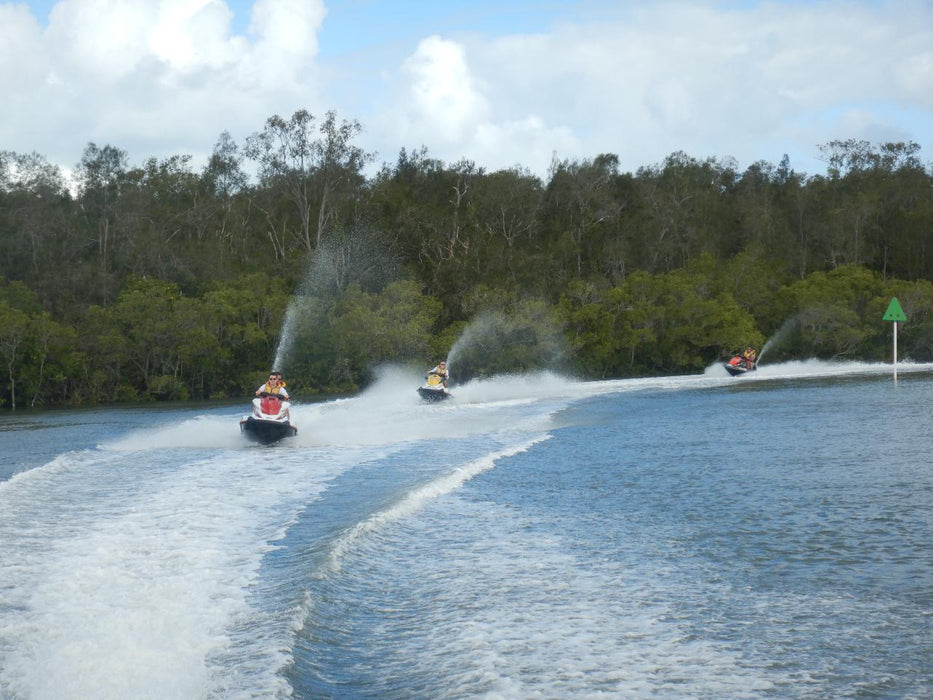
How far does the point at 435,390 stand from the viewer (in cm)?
3703

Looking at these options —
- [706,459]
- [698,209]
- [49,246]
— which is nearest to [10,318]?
[49,246]

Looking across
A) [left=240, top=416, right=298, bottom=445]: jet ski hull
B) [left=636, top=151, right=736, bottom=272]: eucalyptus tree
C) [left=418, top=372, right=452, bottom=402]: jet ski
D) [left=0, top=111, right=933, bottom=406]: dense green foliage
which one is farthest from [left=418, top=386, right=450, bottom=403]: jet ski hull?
[left=636, top=151, right=736, bottom=272]: eucalyptus tree

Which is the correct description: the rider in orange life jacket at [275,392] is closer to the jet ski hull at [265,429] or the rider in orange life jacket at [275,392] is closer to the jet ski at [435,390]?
the jet ski hull at [265,429]

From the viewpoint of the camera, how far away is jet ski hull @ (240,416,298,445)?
23484 mm

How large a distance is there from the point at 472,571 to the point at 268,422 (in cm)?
1320

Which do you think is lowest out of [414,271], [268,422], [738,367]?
[268,422]

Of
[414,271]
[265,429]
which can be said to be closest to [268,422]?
[265,429]

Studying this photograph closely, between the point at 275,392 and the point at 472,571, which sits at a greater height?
the point at 275,392

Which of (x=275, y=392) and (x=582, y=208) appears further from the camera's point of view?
(x=582, y=208)

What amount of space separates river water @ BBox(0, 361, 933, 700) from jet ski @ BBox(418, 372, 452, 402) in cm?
1362

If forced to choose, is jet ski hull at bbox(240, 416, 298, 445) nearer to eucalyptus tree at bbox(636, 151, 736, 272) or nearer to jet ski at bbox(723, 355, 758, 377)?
jet ski at bbox(723, 355, 758, 377)

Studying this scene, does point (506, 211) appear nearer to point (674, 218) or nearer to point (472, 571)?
point (674, 218)

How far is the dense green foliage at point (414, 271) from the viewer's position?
56.5 m

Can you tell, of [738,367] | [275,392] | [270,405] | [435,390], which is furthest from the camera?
[738,367]
